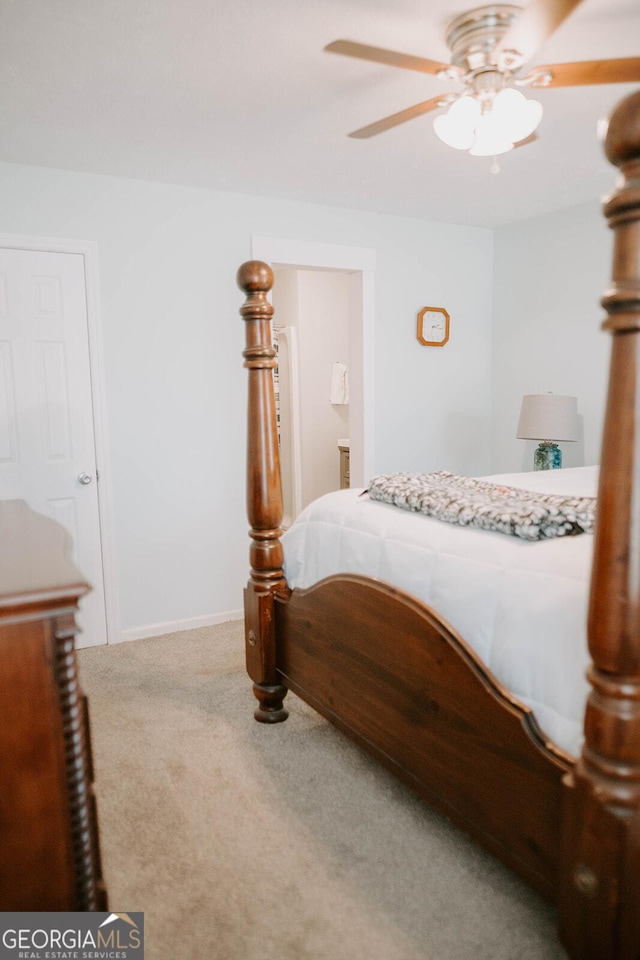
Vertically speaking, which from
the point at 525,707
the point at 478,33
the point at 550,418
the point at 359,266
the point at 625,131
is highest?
A: the point at 478,33

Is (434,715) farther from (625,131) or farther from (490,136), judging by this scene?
(490,136)

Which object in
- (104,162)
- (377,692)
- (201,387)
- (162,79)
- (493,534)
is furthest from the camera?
(201,387)

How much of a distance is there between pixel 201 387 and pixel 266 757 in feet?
6.37

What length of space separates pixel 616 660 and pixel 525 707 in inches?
12.4

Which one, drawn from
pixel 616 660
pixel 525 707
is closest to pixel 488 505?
pixel 525 707

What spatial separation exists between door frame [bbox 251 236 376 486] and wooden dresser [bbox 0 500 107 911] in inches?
109

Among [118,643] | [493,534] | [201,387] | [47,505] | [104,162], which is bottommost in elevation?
[118,643]

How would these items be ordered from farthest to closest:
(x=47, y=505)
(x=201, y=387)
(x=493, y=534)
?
(x=201, y=387) → (x=47, y=505) → (x=493, y=534)

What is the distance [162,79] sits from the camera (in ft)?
7.13

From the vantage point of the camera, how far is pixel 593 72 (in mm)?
1737

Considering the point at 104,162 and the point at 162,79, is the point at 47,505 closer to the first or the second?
the point at 104,162

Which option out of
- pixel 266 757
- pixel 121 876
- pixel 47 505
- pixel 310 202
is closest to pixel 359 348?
pixel 310 202

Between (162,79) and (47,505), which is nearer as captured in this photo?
(162,79)

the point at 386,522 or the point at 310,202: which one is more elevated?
the point at 310,202
